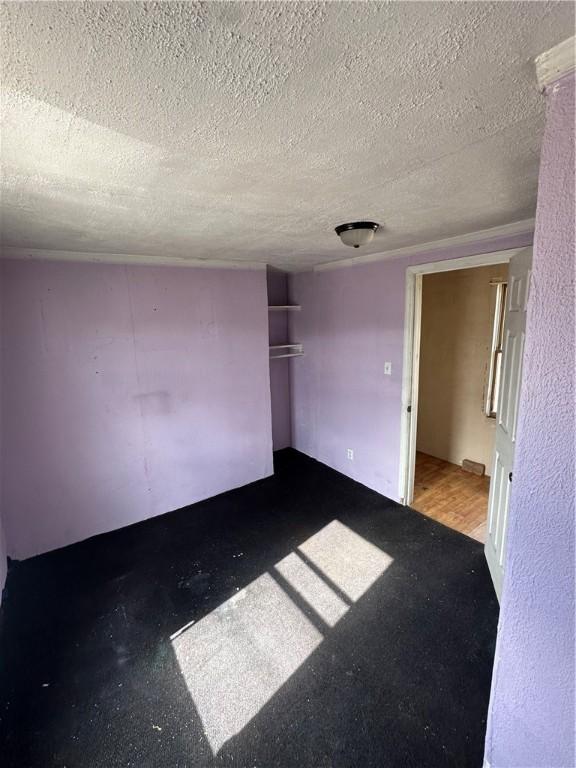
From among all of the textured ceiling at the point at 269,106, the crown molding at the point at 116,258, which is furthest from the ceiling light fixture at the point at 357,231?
the crown molding at the point at 116,258

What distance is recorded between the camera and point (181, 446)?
316 centimetres

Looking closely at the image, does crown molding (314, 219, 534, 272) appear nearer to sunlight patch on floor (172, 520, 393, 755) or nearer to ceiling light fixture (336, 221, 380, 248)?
ceiling light fixture (336, 221, 380, 248)

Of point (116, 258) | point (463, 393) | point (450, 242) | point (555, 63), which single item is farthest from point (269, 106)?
point (463, 393)

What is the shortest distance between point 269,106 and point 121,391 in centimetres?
250

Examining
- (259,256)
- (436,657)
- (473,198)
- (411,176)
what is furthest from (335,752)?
(259,256)

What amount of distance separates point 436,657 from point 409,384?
6.03 feet

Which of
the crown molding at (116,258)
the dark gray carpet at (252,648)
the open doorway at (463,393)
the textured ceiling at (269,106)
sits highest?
the crown molding at (116,258)

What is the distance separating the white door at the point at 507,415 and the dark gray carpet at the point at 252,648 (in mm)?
269

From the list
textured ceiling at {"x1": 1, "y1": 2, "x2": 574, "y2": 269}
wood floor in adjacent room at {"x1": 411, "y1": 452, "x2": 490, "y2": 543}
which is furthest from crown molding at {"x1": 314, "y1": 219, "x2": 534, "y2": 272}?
wood floor in adjacent room at {"x1": 411, "y1": 452, "x2": 490, "y2": 543}

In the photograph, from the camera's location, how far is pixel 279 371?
436cm

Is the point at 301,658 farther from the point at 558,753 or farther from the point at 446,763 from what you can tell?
the point at 558,753

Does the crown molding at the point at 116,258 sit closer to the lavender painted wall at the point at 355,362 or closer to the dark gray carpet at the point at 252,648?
the lavender painted wall at the point at 355,362

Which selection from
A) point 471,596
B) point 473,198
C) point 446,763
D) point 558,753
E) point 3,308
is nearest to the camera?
point 558,753

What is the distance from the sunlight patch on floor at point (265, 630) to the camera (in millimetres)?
1612
